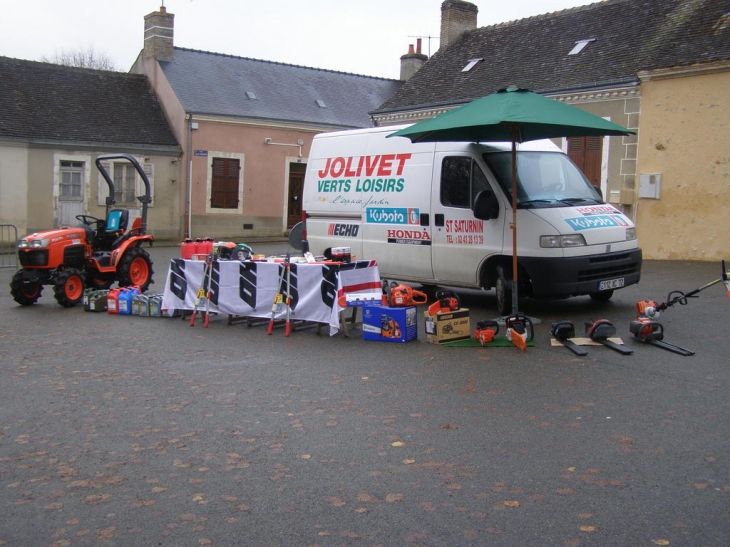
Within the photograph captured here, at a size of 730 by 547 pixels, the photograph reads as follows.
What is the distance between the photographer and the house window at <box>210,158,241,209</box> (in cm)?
3047

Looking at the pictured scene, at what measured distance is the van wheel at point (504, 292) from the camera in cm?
1031

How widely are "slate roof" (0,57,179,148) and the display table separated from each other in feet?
60.2

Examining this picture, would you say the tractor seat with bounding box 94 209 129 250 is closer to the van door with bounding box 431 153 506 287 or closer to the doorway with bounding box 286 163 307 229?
the van door with bounding box 431 153 506 287

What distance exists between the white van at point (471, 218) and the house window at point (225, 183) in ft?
59.1

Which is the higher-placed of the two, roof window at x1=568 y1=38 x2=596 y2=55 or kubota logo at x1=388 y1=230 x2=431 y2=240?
roof window at x1=568 y1=38 x2=596 y2=55

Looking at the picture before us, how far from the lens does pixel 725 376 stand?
7.28m

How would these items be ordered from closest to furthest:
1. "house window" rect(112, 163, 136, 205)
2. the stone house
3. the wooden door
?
the stone house < the wooden door < "house window" rect(112, 163, 136, 205)

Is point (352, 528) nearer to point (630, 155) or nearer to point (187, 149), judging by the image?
point (630, 155)

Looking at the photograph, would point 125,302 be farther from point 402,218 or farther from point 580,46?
point 580,46

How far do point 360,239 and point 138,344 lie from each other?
430 centimetres

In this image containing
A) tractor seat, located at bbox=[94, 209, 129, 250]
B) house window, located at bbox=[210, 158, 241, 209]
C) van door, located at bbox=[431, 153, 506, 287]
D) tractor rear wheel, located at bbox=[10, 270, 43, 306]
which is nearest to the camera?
van door, located at bbox=[431, 153, 506, 287]

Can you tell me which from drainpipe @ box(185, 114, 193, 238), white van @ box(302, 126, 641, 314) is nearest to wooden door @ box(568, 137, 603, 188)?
white van @ box(302, 126, 641, 314)

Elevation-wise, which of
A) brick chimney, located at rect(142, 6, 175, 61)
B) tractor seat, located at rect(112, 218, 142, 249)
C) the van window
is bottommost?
tractor seat, located at rect(112, 218, 142, 249)

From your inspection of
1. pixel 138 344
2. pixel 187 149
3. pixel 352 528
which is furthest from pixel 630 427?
pixel 187 149
